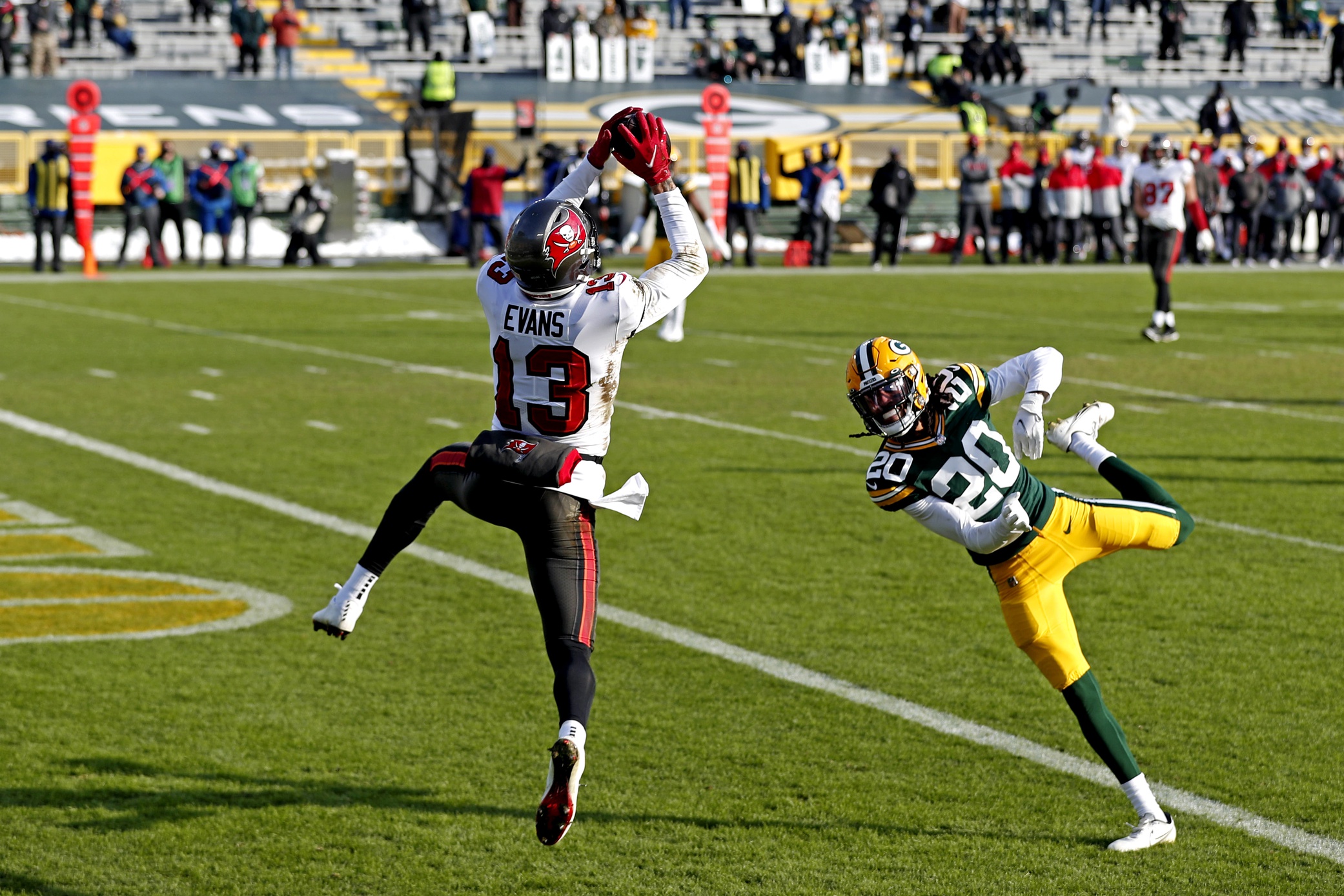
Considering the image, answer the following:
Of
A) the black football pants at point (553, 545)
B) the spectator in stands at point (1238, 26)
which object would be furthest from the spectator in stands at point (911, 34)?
the black football pants at point (553, 545)

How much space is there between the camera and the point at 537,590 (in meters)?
4.83

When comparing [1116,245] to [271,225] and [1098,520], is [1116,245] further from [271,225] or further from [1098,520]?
[1098,520]

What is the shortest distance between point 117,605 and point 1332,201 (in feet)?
88.1

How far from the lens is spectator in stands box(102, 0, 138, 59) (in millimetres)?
35438

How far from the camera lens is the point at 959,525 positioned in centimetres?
502

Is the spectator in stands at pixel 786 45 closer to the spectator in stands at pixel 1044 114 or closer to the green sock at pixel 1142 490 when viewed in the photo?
the spectator in stands at pixel 1044 114

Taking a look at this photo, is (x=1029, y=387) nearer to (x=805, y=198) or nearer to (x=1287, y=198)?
(x=805, y=198)

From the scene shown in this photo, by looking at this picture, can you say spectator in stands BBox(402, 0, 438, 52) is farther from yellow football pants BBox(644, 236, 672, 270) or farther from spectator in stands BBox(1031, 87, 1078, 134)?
yellow football pants BBox(644, 236, 672, 270)

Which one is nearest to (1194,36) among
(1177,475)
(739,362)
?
(739,362)

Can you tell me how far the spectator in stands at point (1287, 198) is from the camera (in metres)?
29.8

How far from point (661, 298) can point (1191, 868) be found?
6.97 ft

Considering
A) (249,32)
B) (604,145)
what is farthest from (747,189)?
(604,145)

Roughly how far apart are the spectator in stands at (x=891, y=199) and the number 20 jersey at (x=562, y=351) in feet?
77.7

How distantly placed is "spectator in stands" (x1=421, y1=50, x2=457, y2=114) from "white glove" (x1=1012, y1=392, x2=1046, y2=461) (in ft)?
93.4
